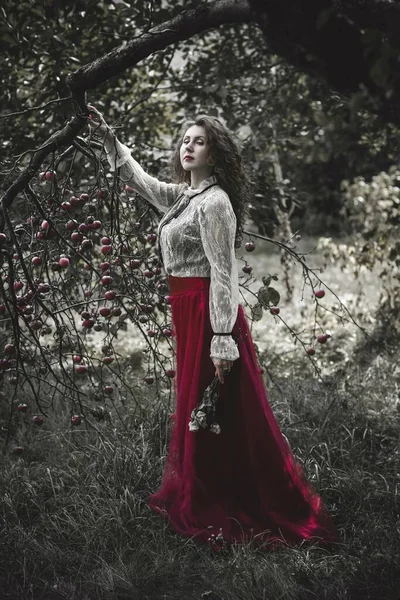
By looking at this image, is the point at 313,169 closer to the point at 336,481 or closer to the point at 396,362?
the point at 396,362

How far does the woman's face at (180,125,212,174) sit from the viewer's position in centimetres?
277

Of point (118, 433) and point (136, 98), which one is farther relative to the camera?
point (136, 98)

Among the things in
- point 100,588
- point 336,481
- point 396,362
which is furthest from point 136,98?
point 100,588

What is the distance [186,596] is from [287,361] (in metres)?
2.93

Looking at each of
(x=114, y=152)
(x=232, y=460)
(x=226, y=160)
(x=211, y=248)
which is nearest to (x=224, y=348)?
(x=211, y=248)

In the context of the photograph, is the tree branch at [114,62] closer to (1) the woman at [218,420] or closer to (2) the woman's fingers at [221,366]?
(1) the woman at [218,420]

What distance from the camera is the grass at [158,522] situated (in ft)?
7.86

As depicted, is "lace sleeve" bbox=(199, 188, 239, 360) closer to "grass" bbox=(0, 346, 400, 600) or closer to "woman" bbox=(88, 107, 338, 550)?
"woman" bbox=(88, 107, 338, 550)

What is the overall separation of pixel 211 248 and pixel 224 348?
15.5 inches

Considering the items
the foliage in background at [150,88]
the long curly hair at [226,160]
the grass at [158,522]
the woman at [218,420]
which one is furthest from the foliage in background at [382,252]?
the woman at [218,420]

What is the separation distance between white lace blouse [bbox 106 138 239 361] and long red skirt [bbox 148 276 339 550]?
0.32 feet

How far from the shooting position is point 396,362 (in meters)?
4.76

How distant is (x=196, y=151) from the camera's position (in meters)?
2.78

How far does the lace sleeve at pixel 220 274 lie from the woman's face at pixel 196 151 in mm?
259
